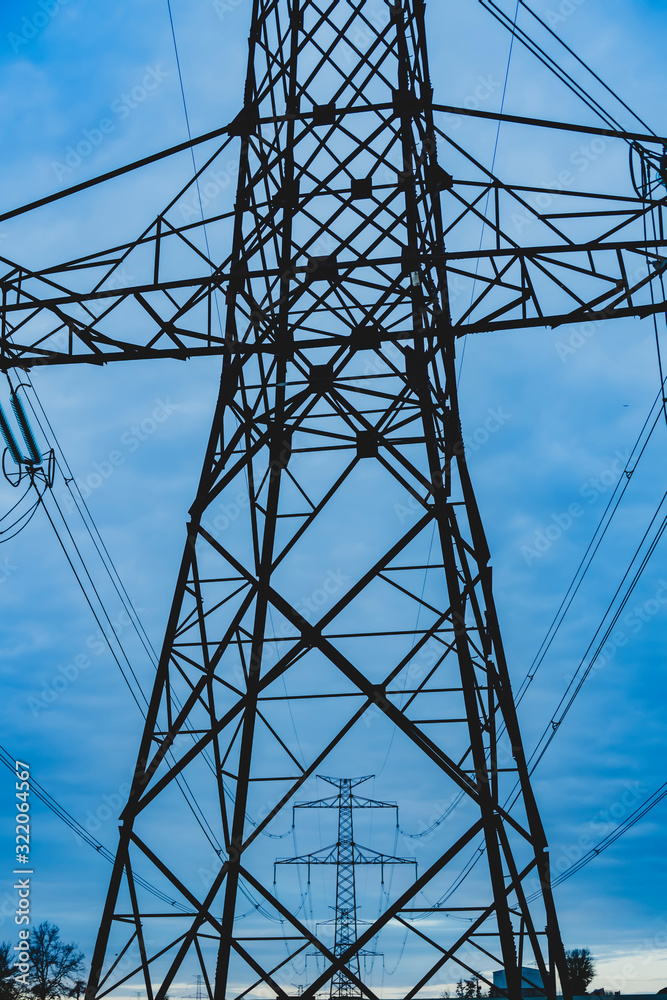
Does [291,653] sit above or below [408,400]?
below

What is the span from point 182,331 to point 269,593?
413 centimetres

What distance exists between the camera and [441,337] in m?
13.0

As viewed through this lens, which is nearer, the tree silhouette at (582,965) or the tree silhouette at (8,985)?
the tree silhouette at (8,985)

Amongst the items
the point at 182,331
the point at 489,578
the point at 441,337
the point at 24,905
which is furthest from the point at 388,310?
the point at 24,905

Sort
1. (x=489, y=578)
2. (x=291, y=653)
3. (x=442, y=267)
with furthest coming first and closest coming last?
(x=442, y=267)
(x=489, y=578)
(x=291, y=653)

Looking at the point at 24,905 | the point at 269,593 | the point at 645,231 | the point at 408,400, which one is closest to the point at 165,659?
the point at 269,593

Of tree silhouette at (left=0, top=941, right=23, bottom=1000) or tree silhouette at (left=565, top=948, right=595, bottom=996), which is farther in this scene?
tree silhouette at (left=565, top=948, right=595, bottom=996)

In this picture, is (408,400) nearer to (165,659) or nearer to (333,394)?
(333,394)

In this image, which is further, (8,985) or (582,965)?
(582,965)

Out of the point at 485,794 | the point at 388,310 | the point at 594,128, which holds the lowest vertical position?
the point at 485,794

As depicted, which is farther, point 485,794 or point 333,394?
point 333,394

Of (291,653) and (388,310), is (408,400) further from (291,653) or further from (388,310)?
(291,653)

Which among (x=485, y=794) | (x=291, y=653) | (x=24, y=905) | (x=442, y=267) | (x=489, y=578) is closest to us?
(x=485, y=794)

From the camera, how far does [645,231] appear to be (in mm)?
13602
